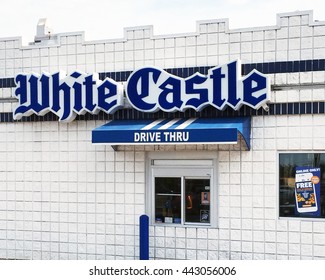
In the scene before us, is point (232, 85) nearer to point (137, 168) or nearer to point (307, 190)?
point (307, 190)

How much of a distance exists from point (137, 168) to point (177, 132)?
1758 millimetres

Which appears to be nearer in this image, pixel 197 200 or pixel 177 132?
pixel 177 132

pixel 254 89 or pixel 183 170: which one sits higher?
pixel 254 89

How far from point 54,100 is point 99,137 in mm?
1844

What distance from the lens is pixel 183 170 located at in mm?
10922

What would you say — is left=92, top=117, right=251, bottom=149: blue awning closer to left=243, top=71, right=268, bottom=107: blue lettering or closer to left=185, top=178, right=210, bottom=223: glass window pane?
left=243, top=71, right=268, bottom=107: blue lettering

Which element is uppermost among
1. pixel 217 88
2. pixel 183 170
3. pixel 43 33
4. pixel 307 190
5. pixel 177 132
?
pixel 43 33

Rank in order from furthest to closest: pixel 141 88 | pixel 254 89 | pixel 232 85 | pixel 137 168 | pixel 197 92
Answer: pixel 137 168 → pixel 141 88 → pixel 197 92 → pixel 232 85 → pixel 254 89

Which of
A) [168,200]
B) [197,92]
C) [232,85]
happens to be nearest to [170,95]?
[197,92]

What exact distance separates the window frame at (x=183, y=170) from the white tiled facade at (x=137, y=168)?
136 mm

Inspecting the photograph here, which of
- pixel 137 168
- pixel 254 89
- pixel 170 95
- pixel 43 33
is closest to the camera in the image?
pixel 254 89

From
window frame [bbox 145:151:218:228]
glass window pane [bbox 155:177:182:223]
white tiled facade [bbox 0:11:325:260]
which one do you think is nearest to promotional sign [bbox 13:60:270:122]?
white tiled facade [bbox 0:11:325:260]

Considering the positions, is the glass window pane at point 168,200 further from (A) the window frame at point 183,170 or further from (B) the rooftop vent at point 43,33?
Result: (B) the rooftop vent at point 43,33
